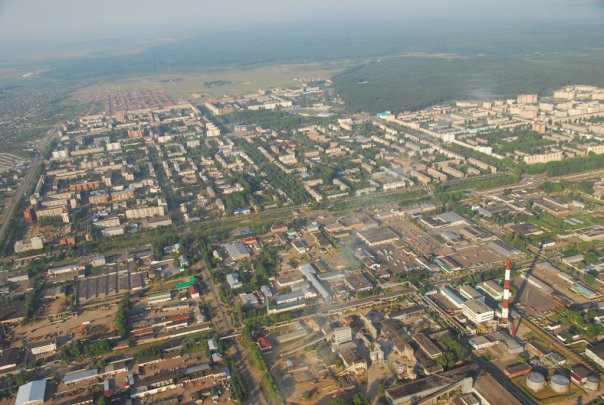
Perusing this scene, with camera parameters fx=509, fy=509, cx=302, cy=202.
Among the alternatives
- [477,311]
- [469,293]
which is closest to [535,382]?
[477,311]

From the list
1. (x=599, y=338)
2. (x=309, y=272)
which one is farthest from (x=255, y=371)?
(x=599, y=338)

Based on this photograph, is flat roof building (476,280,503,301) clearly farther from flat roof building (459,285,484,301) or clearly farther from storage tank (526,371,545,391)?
storage tank (526,371,545,391)

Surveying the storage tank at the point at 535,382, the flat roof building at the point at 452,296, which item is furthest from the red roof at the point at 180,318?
the storage tank at the point at 535,382

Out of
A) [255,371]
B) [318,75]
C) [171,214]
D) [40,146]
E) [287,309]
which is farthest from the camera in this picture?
[318,75]

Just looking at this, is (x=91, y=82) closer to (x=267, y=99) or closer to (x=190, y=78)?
(x=190, y=78)

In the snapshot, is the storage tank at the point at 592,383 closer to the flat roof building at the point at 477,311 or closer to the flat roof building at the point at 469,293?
the flat roof building at the point at 477,311

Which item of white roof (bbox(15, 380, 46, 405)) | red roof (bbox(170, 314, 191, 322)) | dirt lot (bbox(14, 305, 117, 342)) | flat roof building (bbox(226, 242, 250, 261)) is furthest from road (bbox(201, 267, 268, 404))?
white roof (bbox(15, 380, 46, 405))

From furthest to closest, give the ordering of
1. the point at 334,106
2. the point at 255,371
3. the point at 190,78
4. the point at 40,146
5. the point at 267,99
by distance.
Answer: the point at 190,78
the point at 267,99
the point at 334,106
the point at 40,146
the point at 255,371
